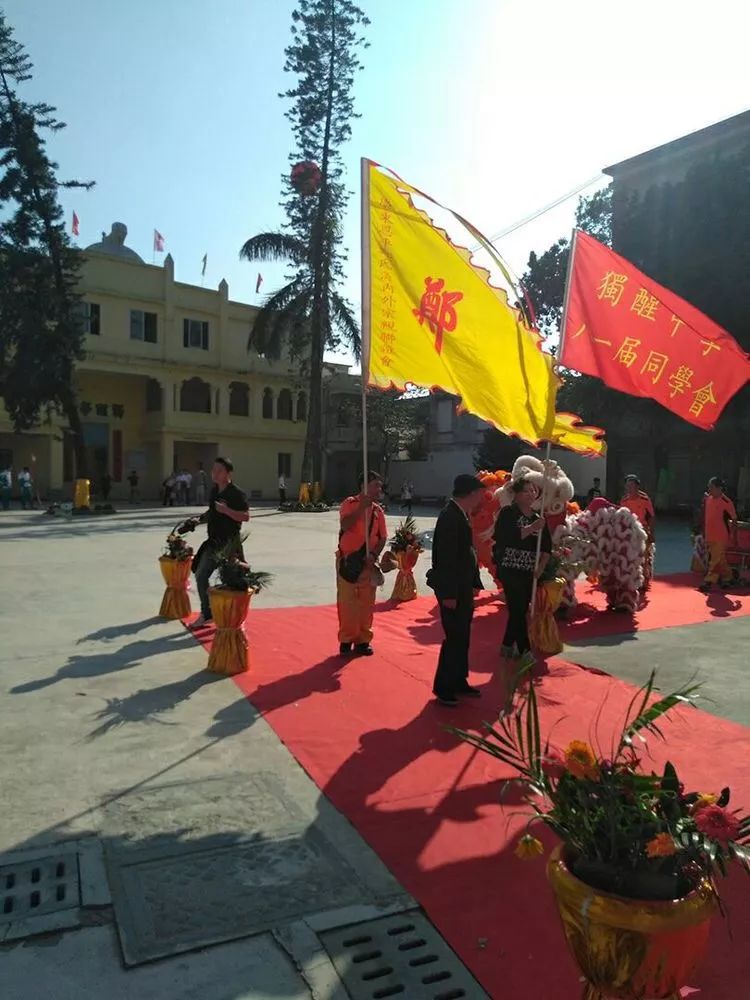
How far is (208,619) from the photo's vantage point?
7988mm

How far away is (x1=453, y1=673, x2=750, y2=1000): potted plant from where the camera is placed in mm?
1940

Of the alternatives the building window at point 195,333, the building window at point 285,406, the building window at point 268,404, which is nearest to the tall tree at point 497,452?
the building window at point 285,406

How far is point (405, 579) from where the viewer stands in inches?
392

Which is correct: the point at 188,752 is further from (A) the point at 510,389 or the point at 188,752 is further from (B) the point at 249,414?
(B) the point at 249,414

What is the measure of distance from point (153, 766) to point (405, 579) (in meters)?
5.92

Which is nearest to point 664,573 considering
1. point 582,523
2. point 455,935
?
point 582,523

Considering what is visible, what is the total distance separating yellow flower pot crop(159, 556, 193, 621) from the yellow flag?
3.84m

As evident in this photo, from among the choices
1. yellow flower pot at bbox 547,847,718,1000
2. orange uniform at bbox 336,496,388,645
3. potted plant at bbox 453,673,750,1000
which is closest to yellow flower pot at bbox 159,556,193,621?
orange uniform at bbox 336,496,388,645

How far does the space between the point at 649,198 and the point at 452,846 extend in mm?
26094

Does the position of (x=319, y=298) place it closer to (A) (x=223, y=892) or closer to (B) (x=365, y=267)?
(B) (x=365, y=267)

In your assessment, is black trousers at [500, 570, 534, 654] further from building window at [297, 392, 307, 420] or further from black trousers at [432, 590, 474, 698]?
building window at [297, 392, 307, 420]

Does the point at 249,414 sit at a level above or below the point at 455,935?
above

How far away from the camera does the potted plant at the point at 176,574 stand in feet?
26.8

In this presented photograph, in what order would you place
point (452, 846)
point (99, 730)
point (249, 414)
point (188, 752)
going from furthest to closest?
point (249, 414), point (99, 730), point (188, 752), point (452, 846)
